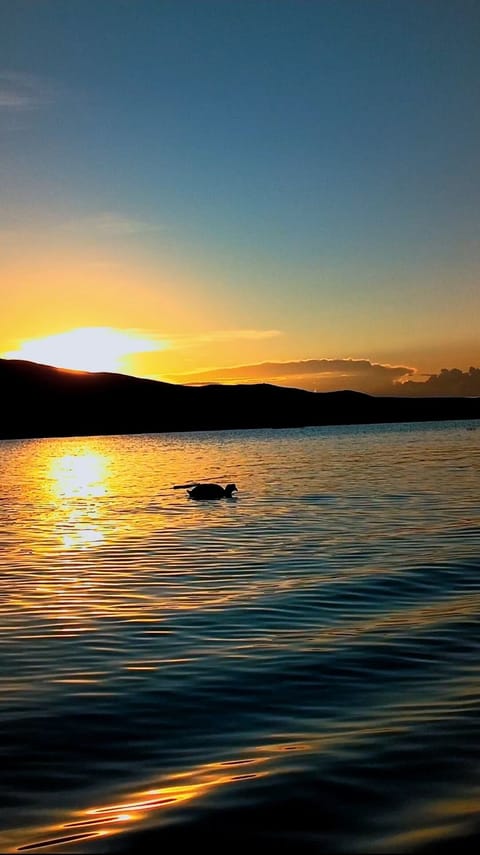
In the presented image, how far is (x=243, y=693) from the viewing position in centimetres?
1109

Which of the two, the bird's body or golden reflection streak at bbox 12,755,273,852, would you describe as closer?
golden reflection streak at bbox 12,755,273,852

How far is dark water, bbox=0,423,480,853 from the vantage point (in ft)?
23.8

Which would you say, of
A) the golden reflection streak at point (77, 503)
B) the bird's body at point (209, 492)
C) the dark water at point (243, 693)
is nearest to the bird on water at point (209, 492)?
the bird's body at point (209, 492)

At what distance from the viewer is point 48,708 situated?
1077cm

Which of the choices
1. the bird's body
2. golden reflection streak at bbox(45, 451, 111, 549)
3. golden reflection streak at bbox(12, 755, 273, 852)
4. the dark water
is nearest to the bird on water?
the bird's body

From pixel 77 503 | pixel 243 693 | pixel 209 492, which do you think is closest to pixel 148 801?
pixel 243 693

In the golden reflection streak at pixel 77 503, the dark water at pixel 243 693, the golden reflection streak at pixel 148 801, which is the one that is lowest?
the golden reflection streak at pixel 77 503

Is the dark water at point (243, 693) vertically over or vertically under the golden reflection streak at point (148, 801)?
under

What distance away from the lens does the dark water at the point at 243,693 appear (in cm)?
725

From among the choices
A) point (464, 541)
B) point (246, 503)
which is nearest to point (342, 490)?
point (246, 503)

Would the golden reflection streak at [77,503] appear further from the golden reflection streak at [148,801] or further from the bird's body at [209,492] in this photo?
the golden reflection streak at [148,801]

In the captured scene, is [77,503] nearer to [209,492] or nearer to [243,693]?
[209,492]

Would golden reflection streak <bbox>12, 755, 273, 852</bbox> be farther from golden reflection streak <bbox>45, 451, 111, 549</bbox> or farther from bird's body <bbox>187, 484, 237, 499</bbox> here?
bird's body <bbox>187, 484, 237, 499</bbox>

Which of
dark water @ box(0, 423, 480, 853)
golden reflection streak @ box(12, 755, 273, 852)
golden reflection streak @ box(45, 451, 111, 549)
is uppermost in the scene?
golden reflection streak @ box(12, 755, 273, 852)
